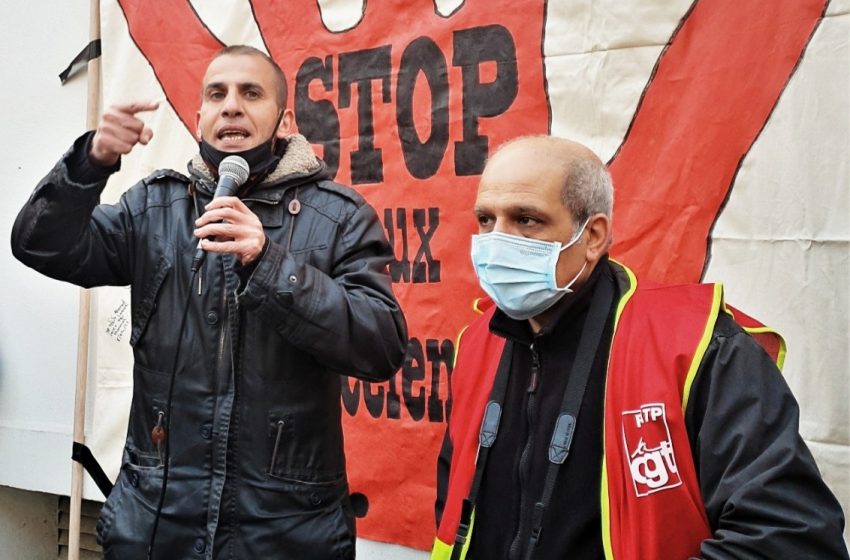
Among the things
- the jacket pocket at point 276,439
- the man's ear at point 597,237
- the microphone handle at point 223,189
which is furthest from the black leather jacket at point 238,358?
the man's ear at point 597,237

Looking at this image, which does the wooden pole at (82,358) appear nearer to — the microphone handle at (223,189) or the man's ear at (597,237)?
the microphone handle at (223,189)

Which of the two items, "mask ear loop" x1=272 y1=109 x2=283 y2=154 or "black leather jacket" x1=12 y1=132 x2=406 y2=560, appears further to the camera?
"mask ear loop" x1=272 y1=109 x2=283 y2=154

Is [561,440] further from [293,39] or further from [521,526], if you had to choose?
[293,39]

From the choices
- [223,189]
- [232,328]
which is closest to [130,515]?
[232,328]

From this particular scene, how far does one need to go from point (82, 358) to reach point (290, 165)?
7.57ft

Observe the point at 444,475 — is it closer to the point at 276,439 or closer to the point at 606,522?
the point at 276,439

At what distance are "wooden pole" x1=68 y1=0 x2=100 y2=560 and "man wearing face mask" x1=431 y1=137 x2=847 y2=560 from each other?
246 centimetres

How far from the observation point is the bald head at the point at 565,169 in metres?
1.99

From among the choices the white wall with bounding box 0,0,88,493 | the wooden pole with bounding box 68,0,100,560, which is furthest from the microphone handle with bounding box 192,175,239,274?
the white wall with bounding box 0,0,88,493

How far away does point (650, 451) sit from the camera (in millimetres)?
1741

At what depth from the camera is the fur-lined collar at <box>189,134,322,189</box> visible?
2307 millimetres

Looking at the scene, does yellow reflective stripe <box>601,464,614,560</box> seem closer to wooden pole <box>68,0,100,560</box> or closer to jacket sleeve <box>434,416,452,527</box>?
jacket sleeve <box>434,416,452,527</box>

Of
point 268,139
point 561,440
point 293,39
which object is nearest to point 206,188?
point 268,139

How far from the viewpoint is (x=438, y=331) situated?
11.1 ft
